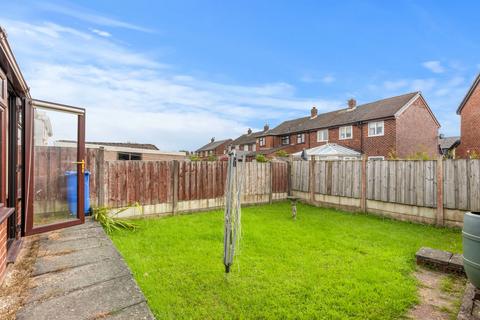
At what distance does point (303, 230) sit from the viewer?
5.77 meters

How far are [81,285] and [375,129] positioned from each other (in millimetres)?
20050

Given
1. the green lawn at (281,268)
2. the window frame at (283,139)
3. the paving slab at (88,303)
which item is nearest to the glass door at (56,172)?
the green lawn at (281,268)

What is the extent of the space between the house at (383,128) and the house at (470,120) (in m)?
2.31

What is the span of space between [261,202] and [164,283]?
20.5 feet

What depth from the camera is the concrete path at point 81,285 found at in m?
2.20

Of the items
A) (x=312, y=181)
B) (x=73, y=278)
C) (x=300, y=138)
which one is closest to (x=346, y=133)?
(x=300, y=138)

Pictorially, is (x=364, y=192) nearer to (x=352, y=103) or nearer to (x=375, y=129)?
(x=375, y=129)

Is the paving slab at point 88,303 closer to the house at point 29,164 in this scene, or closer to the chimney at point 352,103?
the house at point 29,164

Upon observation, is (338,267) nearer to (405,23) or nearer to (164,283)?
(164,283)

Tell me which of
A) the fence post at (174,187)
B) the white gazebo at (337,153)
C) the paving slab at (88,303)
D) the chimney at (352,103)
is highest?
the chimney at (352,103)

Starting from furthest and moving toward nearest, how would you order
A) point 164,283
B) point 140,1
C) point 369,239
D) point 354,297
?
point 140,1 < point 369,239 < point 164,283 < point 354,297

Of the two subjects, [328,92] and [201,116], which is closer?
[201,116]

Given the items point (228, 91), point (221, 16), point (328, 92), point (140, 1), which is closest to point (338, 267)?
point (140, 1)

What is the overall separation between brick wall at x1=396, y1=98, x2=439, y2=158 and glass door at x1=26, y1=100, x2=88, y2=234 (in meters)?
18.8
